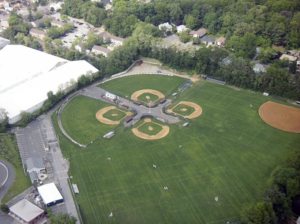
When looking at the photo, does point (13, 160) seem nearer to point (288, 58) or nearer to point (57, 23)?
point (57, 23)

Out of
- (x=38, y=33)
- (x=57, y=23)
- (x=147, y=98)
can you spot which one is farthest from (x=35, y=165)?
(x=57, y=23)

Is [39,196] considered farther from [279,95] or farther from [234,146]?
[279,95]

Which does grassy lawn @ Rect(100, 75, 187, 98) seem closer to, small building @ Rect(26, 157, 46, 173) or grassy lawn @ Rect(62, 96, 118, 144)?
grassy lawn @ Rect(62, 96, 118, 144)

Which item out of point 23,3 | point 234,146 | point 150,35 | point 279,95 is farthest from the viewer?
point 23,3

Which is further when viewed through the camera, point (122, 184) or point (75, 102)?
point (75, 102)

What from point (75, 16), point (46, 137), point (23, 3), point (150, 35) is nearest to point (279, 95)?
point (150, 35)

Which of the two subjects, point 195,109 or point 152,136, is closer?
point 152,136
